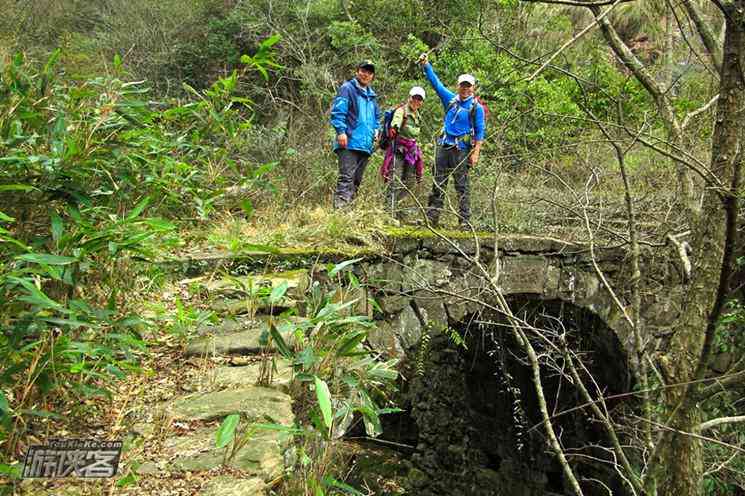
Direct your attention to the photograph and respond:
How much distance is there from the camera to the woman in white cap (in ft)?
15.9

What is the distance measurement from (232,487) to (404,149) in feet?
12.5

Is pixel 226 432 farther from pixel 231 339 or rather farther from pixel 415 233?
pixel 415 233

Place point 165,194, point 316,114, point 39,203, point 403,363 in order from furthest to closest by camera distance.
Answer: point 316,114
point 403,363
point 165,194
point 39,203

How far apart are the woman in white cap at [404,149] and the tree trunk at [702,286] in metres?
2.50

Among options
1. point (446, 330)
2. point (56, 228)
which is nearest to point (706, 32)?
point (446, 330)

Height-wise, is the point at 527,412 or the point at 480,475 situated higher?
the point at 527,412

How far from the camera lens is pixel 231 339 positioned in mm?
2545

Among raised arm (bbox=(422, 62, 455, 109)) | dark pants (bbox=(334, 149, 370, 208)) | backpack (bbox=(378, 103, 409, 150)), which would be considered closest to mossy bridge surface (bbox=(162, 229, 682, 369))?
dark pants (bbox=(334, 149, 370, 208))

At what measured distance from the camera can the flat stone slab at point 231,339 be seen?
242cm

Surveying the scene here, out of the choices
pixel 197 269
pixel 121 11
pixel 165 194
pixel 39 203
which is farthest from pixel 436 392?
pixel 121 11

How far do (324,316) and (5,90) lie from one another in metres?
1.26

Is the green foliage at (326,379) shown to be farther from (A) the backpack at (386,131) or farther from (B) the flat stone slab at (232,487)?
(A) the backpack at (386,131)

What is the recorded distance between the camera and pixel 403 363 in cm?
475

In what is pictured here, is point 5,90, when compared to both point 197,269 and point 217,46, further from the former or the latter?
point 217,46
